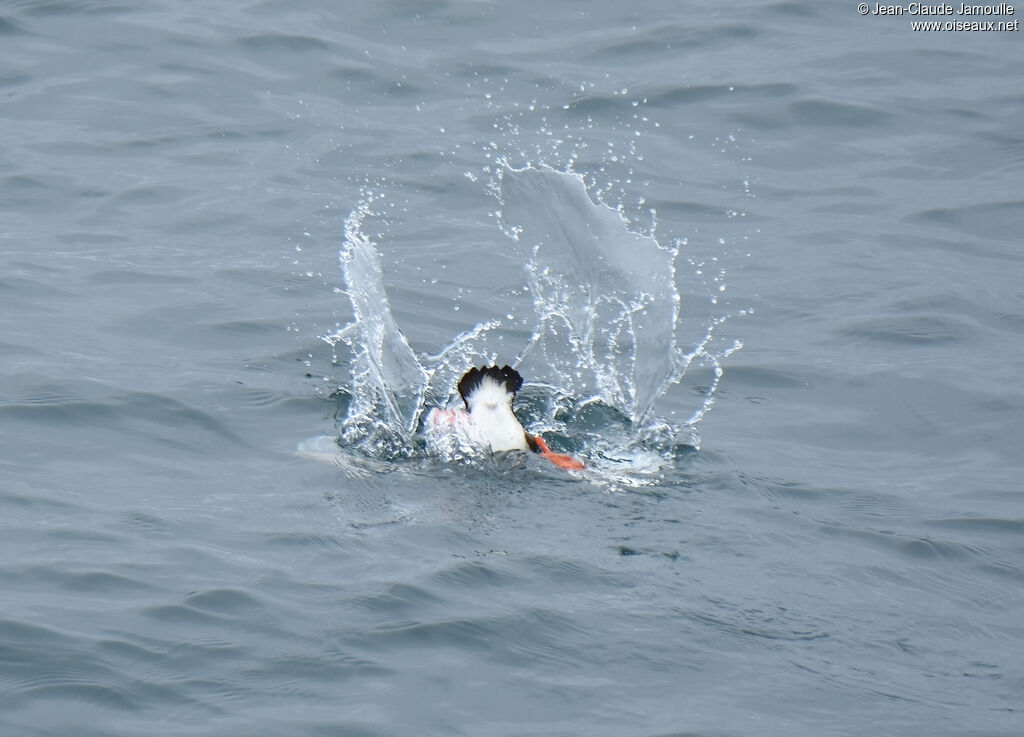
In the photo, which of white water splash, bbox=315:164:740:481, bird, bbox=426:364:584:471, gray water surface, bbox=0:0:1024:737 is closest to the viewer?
gray water surface, bbox=0:0:1024:737

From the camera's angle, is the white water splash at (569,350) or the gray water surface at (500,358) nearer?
the gray water surface at (500,358)

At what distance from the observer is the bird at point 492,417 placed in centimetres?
641

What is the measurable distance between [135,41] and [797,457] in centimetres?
801

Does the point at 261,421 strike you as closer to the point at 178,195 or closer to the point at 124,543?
the point at 124,543

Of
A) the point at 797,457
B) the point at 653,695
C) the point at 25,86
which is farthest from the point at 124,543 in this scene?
the point at 25,86

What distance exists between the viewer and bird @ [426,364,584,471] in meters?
6.41

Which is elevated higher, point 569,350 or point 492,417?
point 569,350

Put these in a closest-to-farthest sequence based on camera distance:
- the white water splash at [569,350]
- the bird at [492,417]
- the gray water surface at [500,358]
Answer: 1. the gray water surface at [500,358]
2. the bird at [492,417]
3. the white water splash at [569,350]

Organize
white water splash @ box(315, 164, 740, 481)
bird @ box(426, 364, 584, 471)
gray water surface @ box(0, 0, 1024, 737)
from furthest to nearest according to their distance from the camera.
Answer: white water splash @ box(315, 164, 740, 481), bird @ box(426, 364, 584, 471), gray water surface @ box(0, 0, 1024, 737)

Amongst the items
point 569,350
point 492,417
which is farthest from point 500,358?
point 492,417

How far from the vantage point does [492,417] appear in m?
6.42

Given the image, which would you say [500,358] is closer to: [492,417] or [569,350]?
[569,350]

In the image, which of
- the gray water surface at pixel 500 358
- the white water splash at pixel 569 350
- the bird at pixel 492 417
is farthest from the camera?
the white water splash at pixel 569 350

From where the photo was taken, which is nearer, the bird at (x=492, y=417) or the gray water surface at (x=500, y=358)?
the gray water surface at (x=500, y=358)
